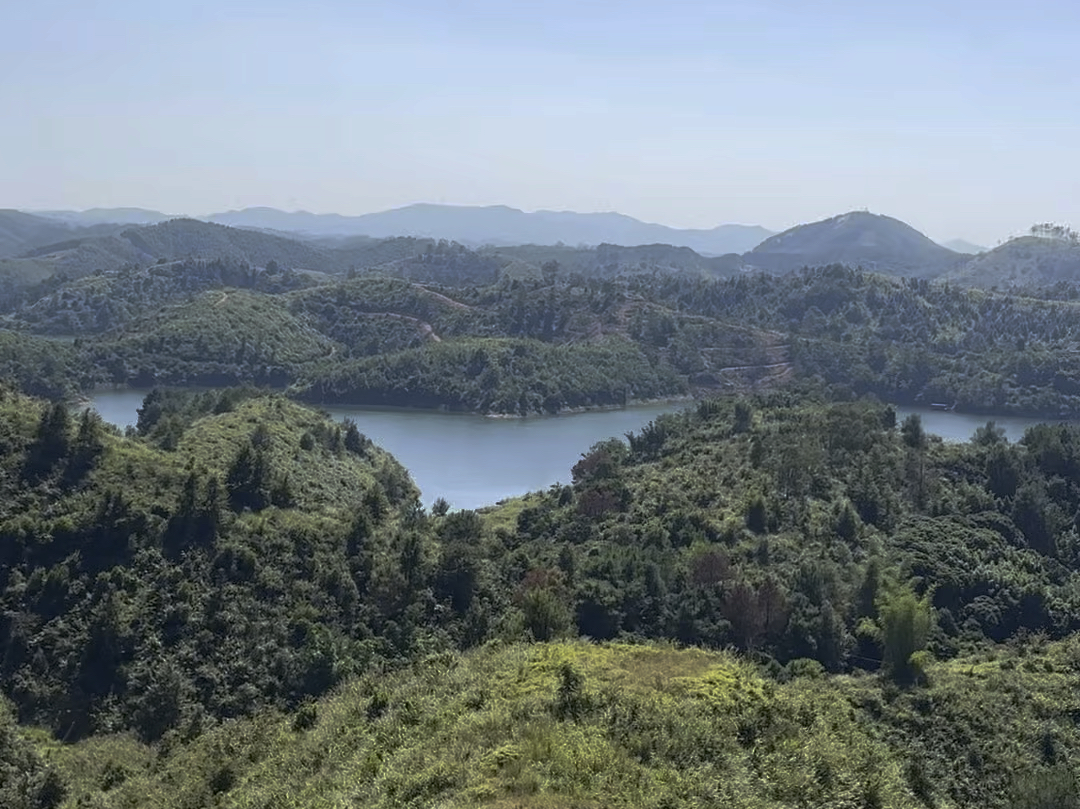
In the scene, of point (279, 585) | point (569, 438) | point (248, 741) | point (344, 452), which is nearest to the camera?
point (248, 741)

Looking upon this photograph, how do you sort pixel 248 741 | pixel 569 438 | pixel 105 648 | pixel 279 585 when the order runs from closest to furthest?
pixel 248 741 → pixel 105 648 → pixel 279 585 → pixel 569 438

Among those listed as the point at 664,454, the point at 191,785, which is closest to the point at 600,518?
the point at 664,454

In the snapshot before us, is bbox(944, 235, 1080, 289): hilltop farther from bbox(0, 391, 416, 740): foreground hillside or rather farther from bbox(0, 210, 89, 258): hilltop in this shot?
bbox(0, 210, 89, 258): hilltop

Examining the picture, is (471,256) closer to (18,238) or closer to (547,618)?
(18,238)

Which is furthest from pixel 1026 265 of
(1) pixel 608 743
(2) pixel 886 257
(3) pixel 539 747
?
(3) pixel 539 747

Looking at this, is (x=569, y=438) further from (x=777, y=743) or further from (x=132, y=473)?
(x=777, y=743)

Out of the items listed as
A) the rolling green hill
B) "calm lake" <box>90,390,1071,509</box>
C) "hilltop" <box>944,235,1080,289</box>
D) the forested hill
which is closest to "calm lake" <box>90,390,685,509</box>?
"calm lake" <box>90,390,1071,509</box>
